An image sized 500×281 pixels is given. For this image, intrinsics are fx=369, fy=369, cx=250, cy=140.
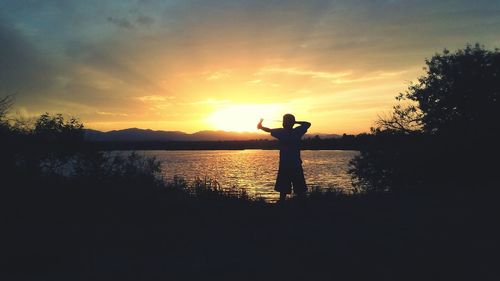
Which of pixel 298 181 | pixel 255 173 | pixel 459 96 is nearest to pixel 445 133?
pixel 459 96

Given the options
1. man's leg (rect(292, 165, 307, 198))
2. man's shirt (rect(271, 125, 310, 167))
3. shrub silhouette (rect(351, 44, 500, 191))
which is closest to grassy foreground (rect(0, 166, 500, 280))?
man's leg (rect(292, 165, 307, 198))

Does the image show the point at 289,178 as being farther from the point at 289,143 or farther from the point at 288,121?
the point at 288,121

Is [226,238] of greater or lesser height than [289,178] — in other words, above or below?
below

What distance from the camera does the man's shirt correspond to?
10211 mm

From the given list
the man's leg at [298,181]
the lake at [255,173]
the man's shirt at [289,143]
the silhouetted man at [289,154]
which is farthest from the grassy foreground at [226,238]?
the lake at [255,173]

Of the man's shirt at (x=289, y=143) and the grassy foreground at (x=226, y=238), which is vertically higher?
the man's shirt at (x=289, y=143)

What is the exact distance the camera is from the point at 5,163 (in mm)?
9758

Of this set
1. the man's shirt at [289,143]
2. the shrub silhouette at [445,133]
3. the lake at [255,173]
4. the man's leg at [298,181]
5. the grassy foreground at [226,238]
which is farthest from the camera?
the lake at [255,173]

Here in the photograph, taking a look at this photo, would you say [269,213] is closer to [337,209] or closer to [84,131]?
[337,209]

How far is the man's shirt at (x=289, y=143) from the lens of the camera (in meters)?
10.2

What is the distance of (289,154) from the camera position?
1028 centimetres

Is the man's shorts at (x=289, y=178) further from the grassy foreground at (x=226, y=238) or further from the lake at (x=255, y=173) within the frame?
the lake at (x=255, y=173)

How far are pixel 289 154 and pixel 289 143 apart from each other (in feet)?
1.03

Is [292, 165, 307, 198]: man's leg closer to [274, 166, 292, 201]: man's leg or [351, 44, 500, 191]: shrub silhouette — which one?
[274, 166, 292, 201]: man's leg
